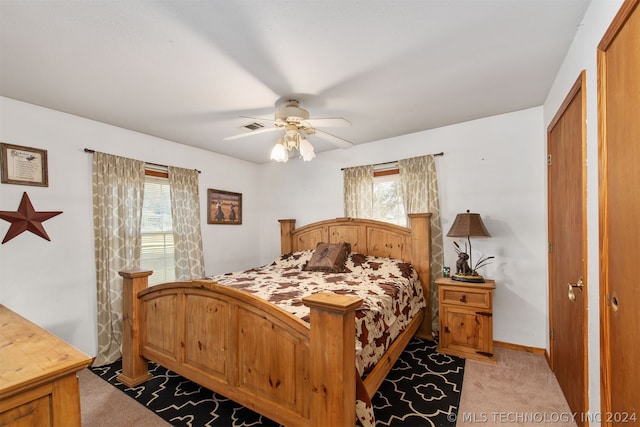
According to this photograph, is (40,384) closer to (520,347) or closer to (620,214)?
(620,214)

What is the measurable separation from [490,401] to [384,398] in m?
0.77

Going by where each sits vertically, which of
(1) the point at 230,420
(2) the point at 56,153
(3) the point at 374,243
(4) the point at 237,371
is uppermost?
(2) the point at 56,153

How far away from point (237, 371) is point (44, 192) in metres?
2.50

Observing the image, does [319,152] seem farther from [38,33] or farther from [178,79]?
[38,33]

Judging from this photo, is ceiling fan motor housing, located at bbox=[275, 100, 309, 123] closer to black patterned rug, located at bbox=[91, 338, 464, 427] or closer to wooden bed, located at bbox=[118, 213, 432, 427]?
wooden bed, located at bbox=[118, 213, 432, 427]

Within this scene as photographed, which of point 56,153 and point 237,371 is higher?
point 56,153

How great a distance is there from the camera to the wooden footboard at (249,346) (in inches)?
55.1

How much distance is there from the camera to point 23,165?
2.51 m

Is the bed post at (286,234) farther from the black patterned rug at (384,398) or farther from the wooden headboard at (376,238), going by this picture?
the black patterned rug at (384,398)

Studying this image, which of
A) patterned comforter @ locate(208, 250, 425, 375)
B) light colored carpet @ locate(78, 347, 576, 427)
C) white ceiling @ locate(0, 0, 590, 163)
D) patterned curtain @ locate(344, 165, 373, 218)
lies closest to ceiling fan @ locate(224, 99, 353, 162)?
white ceiling @ locate(0, 0, 590, 163)

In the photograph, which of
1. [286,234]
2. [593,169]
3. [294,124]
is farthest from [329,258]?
[593,169]

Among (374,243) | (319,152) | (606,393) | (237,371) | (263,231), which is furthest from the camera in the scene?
(263,231)

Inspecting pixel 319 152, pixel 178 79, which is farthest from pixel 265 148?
pixel 178 79

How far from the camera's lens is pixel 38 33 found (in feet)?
5.41
